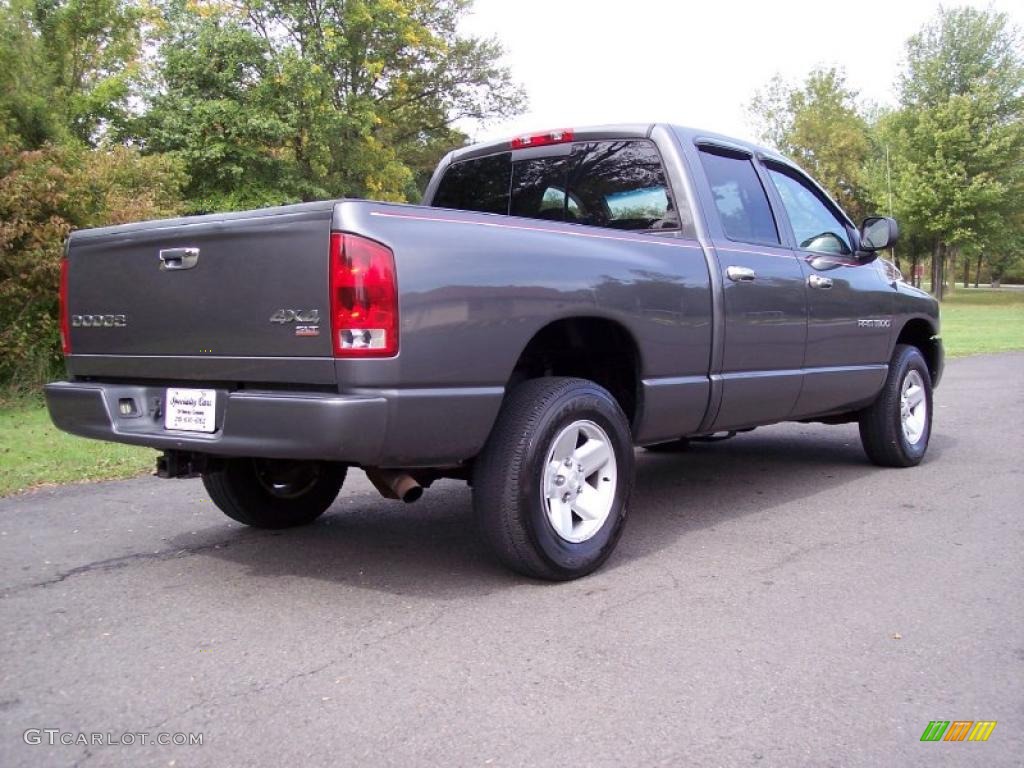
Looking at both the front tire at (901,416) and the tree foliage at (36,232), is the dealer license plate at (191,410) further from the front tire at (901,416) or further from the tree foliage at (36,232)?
the tree foliage at (36,232)

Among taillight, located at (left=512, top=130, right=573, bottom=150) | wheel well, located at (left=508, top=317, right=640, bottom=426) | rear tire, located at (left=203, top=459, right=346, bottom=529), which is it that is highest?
taillight, located at (left=512, top=130, right=573, bottom=150)

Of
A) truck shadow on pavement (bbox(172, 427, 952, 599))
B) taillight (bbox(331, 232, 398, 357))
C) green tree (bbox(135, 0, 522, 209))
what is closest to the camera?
taillight (bbox(331, 232, 398, 357))

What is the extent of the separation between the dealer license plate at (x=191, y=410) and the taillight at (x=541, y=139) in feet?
7.84

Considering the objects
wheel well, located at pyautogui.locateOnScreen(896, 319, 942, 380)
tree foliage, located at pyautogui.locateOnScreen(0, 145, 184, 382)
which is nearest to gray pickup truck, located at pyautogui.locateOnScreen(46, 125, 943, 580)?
wheel well, located at pyautogui.locateOnScreen(896, 319, 942, 380)

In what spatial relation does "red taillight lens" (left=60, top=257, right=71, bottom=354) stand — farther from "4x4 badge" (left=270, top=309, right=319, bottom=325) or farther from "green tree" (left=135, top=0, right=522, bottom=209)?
"green tree" (left=135, top=0, right=522, bottom=209)

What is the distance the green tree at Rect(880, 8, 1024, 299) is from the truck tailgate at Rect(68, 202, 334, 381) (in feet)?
122

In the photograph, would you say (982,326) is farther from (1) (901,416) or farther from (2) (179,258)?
(2) (179,258)

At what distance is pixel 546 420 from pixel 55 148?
9761mm

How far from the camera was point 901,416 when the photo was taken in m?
6.15

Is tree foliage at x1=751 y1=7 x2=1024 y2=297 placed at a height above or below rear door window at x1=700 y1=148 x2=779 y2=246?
above

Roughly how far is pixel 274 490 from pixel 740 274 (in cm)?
260

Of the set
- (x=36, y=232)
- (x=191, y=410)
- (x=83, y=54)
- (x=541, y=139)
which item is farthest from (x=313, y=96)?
(x=191, y=410)

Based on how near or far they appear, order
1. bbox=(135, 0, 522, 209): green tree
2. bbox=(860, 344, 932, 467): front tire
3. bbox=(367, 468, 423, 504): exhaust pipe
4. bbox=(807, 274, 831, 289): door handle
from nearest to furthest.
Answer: bbox=(367, 468, 423, 504): exhaust pipe
bbox=(807, 274, 831, 289): door handle
bbox=(860, 344, 932, 467): front tire
bbox=(135, 0, 522, 209): green tree

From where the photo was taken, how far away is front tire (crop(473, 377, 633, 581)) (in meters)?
3.52
